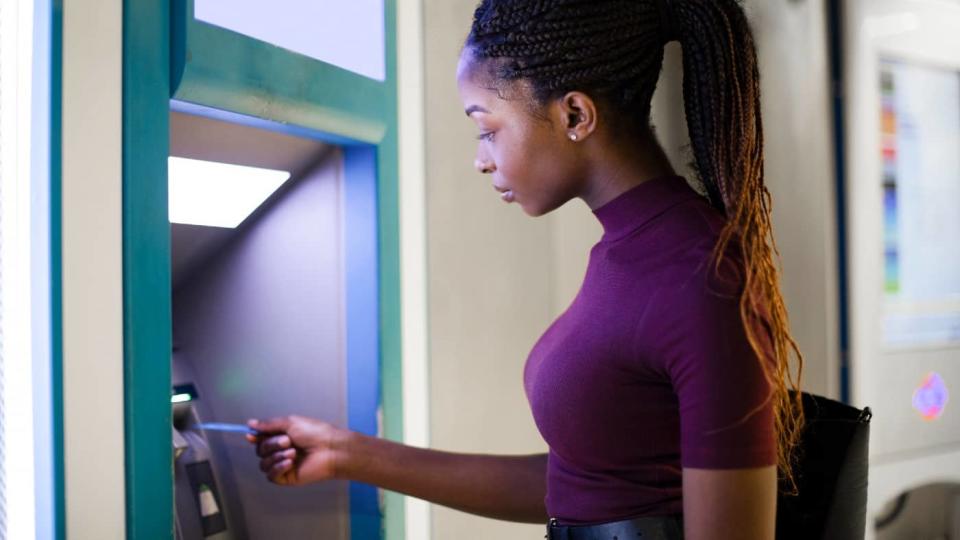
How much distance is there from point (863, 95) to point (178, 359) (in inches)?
102

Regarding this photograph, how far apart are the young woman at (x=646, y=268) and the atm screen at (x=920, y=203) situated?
2.46 meters

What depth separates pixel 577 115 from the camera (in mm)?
1115

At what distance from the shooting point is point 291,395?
5.49 feet

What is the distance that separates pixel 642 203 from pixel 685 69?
0.19 metres

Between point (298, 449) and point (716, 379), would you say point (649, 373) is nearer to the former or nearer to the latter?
point (716, 379)

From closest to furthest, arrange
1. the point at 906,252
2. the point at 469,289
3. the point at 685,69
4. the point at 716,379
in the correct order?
the point at 716,379
the point at 685,69
the point at 469,289
the point at 906,252

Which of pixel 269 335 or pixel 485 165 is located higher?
pixel 485 165

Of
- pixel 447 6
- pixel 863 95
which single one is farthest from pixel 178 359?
pixel 863 95

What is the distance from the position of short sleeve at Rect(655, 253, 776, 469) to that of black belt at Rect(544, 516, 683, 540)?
0.40 ft

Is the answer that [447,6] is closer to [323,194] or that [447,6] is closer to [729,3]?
[323,194]

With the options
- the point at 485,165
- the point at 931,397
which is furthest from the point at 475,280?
the point at 931,397

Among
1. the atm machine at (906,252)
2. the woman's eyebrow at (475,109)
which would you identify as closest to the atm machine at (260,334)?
the woman's eyebrow at (475,109)

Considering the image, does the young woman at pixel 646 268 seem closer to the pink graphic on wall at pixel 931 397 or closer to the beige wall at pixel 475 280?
the beige wall at pixel 475 280

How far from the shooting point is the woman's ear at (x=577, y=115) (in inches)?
43.4
